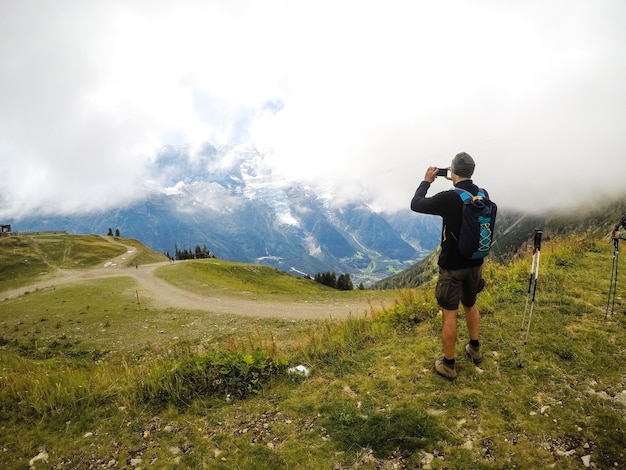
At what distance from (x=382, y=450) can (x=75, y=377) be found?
7226 millimetres

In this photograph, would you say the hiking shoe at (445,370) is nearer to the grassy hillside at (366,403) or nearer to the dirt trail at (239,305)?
the grassy hillside at (366,403)

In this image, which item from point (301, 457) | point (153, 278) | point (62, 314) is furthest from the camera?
point (153, 278)

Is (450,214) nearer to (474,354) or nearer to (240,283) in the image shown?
(474,354)

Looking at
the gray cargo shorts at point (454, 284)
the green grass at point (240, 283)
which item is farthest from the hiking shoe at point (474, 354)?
the green grass at point (240, 283)

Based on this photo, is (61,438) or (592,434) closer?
(592,434)

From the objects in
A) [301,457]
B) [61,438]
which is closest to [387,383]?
[301,457]

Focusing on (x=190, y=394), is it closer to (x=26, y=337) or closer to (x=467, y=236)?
(x=467, y=236)

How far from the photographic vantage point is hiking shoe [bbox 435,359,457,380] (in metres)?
6.45

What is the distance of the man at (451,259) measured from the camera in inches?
243

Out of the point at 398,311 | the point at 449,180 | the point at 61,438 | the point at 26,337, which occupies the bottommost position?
the point at 26,337

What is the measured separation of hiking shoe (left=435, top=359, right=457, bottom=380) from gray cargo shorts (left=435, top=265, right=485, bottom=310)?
1152 mm

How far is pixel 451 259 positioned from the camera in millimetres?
6312

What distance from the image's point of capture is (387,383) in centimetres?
662

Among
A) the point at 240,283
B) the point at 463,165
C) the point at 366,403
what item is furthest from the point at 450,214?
the point at 240,283
